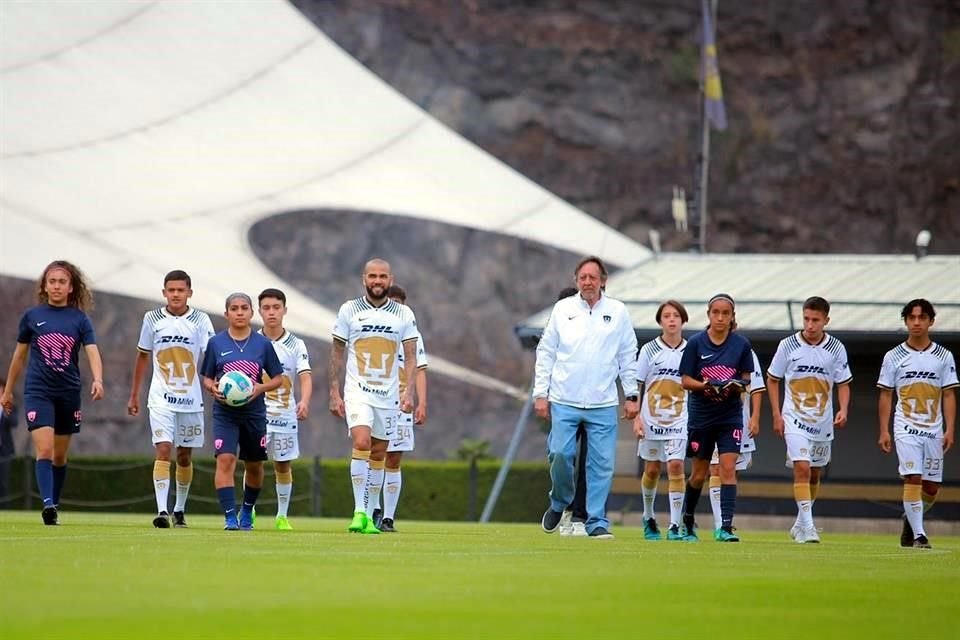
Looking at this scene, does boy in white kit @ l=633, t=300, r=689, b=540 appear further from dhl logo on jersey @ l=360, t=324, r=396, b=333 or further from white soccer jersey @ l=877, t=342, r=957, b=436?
dhl logo on jersey @ l=360, t=324, r=396, b=333

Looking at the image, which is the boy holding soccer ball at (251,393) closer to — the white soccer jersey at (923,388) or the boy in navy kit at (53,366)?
the boy in navy kit at (53,366)

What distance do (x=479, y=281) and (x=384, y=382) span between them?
3935 centimetres

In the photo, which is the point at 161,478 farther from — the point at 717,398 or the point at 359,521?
the point at 717,398

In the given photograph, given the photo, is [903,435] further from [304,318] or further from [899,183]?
[899,183]

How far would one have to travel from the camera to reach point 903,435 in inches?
602

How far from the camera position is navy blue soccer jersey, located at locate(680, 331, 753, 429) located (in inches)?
564

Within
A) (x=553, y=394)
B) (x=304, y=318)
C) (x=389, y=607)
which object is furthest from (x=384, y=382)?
(x=304, y=318)

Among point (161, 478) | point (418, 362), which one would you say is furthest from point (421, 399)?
point (161, 478)

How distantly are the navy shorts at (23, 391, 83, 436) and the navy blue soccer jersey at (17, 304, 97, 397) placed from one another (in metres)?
0.06

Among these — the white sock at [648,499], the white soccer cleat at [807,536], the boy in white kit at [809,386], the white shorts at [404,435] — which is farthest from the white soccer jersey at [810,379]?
the white shorts at [404,435]

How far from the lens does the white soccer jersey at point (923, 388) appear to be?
15289 mm

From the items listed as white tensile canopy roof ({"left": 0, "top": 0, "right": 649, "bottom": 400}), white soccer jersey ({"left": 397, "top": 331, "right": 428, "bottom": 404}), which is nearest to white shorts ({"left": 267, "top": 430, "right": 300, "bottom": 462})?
white soccer jersey ({"left": 397, "top": 331, "right": 428, "bottom": 404})

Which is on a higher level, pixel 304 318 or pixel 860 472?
pixel 304 318

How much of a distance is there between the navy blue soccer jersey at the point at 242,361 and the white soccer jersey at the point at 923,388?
5136 millimetres
